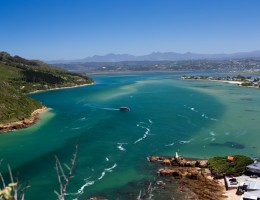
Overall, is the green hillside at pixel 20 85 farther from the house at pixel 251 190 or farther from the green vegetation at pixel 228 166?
the house at pixel 251 190

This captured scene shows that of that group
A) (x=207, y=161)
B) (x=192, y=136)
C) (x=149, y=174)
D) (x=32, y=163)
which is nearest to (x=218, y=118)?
(x=192, y=136)

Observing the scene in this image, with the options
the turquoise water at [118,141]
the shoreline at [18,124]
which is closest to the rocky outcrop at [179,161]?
the turquoise water at [118,141]

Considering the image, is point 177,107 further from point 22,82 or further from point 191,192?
point 22,82

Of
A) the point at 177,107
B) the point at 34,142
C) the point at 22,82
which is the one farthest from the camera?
the point at 22,82

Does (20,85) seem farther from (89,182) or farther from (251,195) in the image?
(251,195)

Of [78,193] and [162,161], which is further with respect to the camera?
[162,161]

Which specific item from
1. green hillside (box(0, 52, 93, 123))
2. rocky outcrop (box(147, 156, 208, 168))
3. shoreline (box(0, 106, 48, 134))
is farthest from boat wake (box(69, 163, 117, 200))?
green hillside (box(0, 52, 93, 123))

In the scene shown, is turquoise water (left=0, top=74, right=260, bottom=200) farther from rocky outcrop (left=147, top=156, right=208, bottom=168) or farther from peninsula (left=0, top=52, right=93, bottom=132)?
peninsula (left=0, top=52, right=93, bottom=132)
